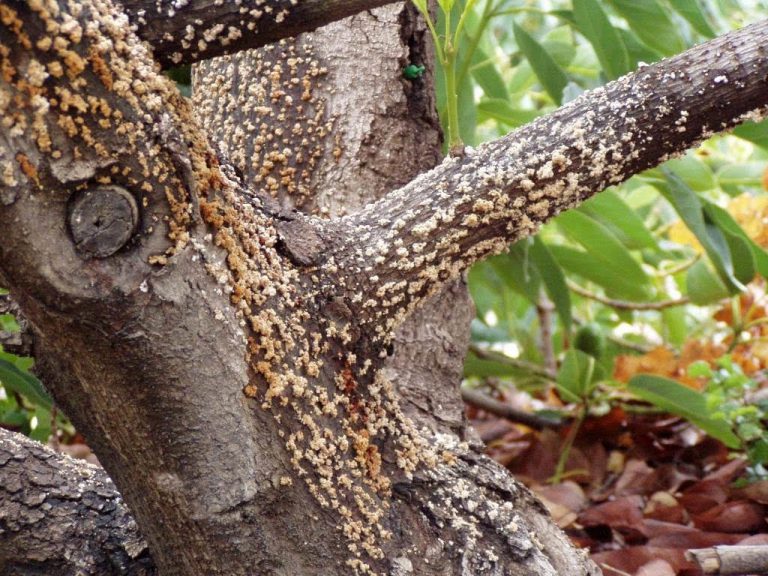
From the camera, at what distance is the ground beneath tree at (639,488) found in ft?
3.34

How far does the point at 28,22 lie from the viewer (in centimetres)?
45

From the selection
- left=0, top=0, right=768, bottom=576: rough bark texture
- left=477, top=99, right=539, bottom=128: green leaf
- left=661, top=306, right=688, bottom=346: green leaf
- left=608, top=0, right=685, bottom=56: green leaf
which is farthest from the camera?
left=661, top=306, right=688, bottom=346: green leaf

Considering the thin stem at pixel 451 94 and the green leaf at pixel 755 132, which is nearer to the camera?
the thin stem at pixel 451 94

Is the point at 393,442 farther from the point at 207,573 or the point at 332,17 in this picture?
the point at 332,17

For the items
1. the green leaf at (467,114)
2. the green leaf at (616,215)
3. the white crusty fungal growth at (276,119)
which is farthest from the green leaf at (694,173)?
the white crusty fungal growth at (276,119)

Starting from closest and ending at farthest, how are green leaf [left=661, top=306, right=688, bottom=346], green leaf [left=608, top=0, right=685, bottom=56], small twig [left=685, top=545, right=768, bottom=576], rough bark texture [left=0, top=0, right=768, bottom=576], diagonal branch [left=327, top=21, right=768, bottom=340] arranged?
rough bark texture [left=0, top=0, right=768, bottom=576]
diagonal branch [left=327, top=21, right=768, bottom=340]
small twig [left=685, top=545, right=768, bottom=576]
green leaf [left=608, top=0, right=685, bottom=56]
green leaf [left=661, top=306, right=688, bottom=346]

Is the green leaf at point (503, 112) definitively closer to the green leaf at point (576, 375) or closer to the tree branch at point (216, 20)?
the green leaf at point (576, 375)

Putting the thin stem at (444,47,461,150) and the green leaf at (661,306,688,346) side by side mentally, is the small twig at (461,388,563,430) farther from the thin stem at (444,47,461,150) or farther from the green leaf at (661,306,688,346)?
the thin stem at (444,47,461,150)

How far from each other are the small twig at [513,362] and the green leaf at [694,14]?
0.62m

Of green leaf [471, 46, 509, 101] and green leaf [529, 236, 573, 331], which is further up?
green leaf [471, 46, 509, 101]

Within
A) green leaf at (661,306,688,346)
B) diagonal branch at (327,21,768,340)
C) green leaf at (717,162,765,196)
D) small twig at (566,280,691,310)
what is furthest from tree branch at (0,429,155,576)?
green leaf at (661,306,688,346)

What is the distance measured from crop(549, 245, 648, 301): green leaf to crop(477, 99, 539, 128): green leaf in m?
0.26

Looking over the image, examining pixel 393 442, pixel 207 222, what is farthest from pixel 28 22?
pixel 393 442

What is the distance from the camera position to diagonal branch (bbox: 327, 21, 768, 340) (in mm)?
668
